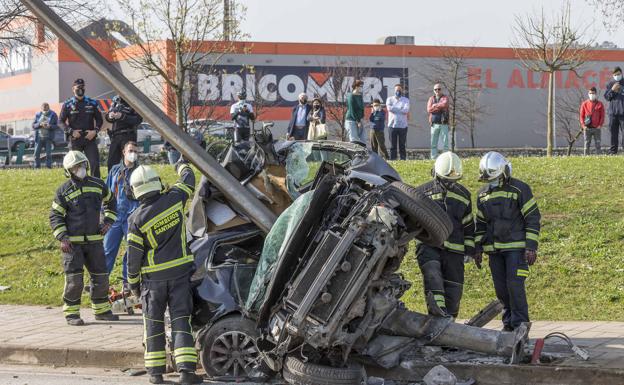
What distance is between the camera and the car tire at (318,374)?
Result: 748 centimetres

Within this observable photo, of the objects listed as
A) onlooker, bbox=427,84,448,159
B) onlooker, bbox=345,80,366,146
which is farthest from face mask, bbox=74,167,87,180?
onlooker, bbox=427,84,448,159

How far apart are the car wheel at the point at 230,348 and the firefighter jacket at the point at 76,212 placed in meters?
3.26

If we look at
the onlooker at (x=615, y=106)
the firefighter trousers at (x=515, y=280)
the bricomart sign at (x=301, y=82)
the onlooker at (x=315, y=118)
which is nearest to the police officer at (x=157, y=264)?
the firefighter trousers at (x=515, y=280)

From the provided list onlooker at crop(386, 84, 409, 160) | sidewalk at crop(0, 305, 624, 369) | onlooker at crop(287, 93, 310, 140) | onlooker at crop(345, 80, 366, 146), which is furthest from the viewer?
onlooker at crop(386, 84, 409, 160)

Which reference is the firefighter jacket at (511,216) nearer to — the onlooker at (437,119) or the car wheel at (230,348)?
the car wheel at (230,348)

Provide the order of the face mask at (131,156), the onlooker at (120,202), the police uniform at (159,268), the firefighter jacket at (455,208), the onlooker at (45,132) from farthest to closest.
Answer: the onlooker at (45,132) < the onlooker at (120,202) < the face mask at (131,156) < the firefighter jacket at (455,208) < the police uniform at (159,268)

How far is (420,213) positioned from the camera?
766cm

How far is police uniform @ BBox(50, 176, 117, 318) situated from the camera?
1100cm

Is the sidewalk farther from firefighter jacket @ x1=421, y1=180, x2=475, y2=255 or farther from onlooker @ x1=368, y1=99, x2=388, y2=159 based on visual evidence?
onlooker @ x1=368, y1=99, x2=388, y2=159

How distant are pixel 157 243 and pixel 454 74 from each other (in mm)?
38448

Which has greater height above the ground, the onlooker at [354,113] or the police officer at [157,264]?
the onlooker at [354,113]

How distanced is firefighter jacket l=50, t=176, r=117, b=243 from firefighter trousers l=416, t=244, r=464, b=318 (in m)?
3.94

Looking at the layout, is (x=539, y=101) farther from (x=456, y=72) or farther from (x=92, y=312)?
(x=92, y=312)

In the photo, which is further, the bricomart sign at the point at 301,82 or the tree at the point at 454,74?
the tree at the point at 454,74
